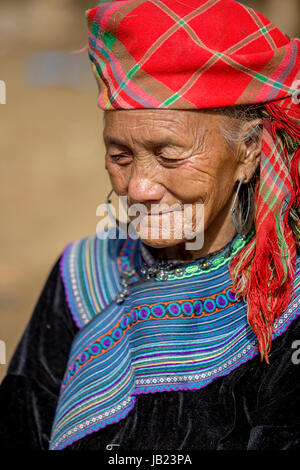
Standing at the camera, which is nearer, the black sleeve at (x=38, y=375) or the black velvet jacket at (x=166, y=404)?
the black velvet jacket at (x=166, y=404)

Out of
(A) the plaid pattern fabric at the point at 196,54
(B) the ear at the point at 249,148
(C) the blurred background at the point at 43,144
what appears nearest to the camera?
(A) the plaid pattern fabric at the point at 196,54

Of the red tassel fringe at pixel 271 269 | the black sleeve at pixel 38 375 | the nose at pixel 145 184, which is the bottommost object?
the black sleeve at pixel 38 375

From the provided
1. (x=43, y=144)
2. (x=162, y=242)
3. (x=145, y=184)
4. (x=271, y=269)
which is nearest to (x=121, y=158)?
(x=145, y=184)

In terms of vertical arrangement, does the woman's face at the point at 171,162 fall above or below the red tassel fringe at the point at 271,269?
above

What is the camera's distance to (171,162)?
177 centimetres

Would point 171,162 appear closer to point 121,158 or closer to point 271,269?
point 121,158

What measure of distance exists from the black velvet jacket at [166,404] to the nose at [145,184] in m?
0.55

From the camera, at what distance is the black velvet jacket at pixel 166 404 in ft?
5.61

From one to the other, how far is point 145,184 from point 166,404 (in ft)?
2.23

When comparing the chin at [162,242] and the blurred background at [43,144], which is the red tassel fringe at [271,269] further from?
the blurred background at [43,144]

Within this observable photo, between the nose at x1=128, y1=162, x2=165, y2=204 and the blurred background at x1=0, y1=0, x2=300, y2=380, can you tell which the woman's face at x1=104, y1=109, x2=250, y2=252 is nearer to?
the nose at x1=128, y1=162, x2=165, y2=204

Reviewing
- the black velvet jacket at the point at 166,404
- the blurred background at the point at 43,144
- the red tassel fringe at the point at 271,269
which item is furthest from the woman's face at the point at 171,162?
the blurred background at the point at 43,144

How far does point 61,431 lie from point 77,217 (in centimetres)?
396
